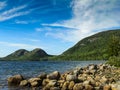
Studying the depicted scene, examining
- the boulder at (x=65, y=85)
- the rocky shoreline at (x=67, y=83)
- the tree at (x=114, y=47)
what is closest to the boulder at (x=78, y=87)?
the rocky shoreline at (x=67, y=83)

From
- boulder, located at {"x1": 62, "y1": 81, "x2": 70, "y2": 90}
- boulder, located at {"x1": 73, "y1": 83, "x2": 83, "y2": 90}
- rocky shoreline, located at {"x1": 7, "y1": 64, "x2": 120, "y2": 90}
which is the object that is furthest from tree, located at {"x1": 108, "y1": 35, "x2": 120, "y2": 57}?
boulder, located at {"x1": 73, "y1": 83, "x2": 83, "y2": 90}

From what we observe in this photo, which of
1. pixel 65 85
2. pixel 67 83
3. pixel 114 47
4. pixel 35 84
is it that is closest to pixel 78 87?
pixel 65 85

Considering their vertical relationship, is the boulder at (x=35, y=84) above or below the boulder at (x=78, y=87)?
above

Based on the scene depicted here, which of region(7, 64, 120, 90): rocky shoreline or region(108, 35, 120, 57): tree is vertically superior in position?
region(108, 35, 120, 57): tree

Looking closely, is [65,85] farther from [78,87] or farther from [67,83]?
[78,87]

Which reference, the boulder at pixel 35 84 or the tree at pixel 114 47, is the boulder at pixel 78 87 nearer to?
the boulder at pixel 35 84

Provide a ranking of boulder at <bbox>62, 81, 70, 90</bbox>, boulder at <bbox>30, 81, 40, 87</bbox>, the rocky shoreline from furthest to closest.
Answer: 1. boulder at <bbox>30, 81, 40, 87</bbox>
2. boulder at <bbox>62, 81, 70, 90</bbox>
3. the rocky shoreline

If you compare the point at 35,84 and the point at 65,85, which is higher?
the point at 35,84

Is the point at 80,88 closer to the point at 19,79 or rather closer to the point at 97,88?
the point at 97,88

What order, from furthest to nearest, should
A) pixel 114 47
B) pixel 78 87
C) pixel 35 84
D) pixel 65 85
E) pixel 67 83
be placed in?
pixel 114 47 → pixel 35 84 → pixel 67 83 → pixel 65 85 → pixel 78 87

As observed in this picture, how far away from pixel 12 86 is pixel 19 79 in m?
2.44

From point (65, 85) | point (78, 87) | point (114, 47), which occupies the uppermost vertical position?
point (114, 47)

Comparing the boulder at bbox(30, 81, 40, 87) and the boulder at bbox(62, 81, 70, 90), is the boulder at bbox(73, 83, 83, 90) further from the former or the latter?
the boulder at bbox(30, 81, 40, 87)

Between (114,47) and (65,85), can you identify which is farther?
(114,47)
